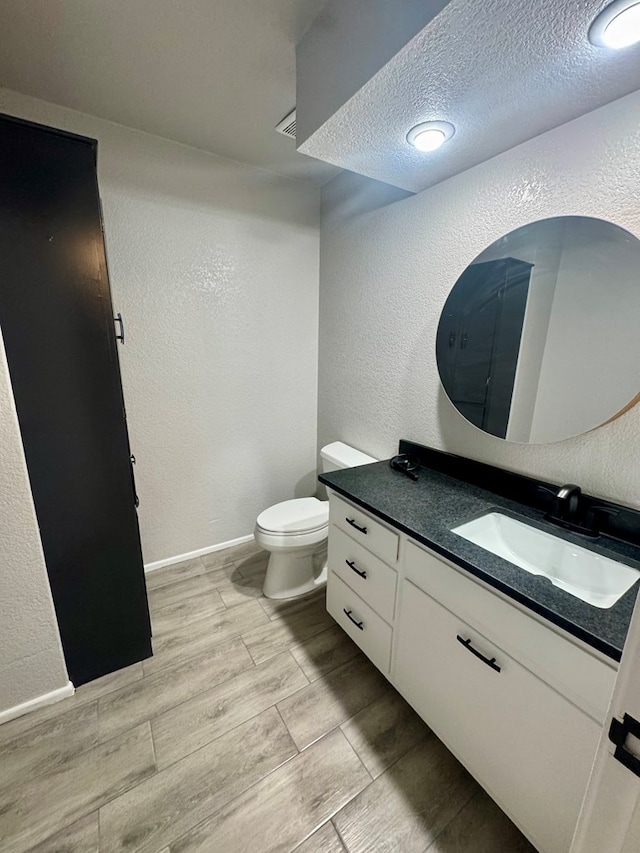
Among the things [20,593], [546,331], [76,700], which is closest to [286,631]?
[76,700]

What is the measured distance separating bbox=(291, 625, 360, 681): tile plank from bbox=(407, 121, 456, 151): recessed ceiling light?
2181 millimetres

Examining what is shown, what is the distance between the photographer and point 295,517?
1.98 m

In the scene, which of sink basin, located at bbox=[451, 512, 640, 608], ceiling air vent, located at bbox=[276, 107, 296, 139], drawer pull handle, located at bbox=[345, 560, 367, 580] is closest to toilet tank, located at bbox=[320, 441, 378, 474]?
drawer pull handle, located at bbox=[345, 560, 367, 580]

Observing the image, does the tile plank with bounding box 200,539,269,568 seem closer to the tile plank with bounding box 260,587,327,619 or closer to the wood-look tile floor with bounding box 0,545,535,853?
the tile plank with bounding box 260,587,327,619

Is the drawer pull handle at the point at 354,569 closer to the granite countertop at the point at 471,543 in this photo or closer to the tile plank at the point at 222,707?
the granite countertop at the point at 471,543

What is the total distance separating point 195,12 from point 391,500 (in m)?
1.80

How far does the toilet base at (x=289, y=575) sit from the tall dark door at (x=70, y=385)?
0.69 metres

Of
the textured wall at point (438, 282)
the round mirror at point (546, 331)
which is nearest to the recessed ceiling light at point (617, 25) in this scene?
the textured wall at point (438, 282)

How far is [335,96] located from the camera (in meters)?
1.11

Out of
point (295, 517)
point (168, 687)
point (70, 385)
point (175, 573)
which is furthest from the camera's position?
point (175, 573)

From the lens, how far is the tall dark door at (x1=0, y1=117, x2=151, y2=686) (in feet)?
3.62

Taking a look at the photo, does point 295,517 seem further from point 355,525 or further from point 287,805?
point 287,805

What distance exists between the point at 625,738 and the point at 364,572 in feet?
3.42

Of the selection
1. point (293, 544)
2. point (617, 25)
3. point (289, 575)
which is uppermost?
point (617, 25)
